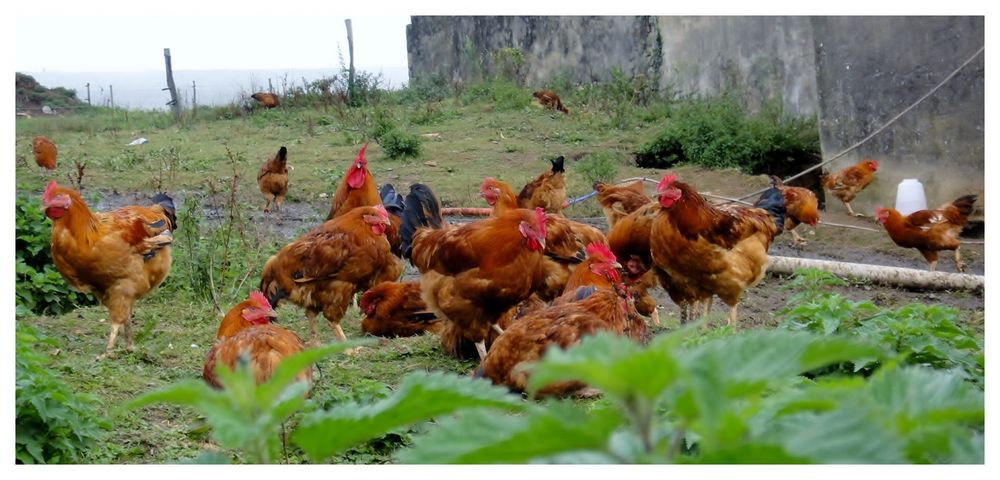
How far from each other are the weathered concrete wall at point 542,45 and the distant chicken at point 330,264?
1038 centimetres

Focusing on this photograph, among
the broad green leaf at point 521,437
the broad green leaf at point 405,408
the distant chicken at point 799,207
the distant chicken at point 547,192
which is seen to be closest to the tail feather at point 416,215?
the distant chicken at point 547,192

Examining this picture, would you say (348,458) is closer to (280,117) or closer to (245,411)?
(245,411)

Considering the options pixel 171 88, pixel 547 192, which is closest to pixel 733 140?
pixel 547 192

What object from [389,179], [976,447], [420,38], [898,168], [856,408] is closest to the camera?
[856,408]

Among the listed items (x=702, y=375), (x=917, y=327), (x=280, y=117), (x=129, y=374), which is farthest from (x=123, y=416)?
(x=280, y=117)

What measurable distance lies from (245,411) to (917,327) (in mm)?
3601

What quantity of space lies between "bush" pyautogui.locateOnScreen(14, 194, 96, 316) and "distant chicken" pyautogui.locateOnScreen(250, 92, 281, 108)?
10.3 metres

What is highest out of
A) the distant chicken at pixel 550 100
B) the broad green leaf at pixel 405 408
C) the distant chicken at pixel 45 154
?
the distant chicken at pixel 550 100

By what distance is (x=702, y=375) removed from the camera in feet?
2.48

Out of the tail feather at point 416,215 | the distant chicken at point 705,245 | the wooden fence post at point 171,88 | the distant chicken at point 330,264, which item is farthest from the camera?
the wooden fence post at point 171,88

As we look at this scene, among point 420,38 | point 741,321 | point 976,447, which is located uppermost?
point 420,38

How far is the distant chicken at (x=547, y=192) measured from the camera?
8.65m

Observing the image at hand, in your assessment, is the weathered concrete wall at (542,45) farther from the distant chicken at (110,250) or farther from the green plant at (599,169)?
the distant chicken at (110,250)

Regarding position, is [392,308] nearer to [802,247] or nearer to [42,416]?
[42,416]
